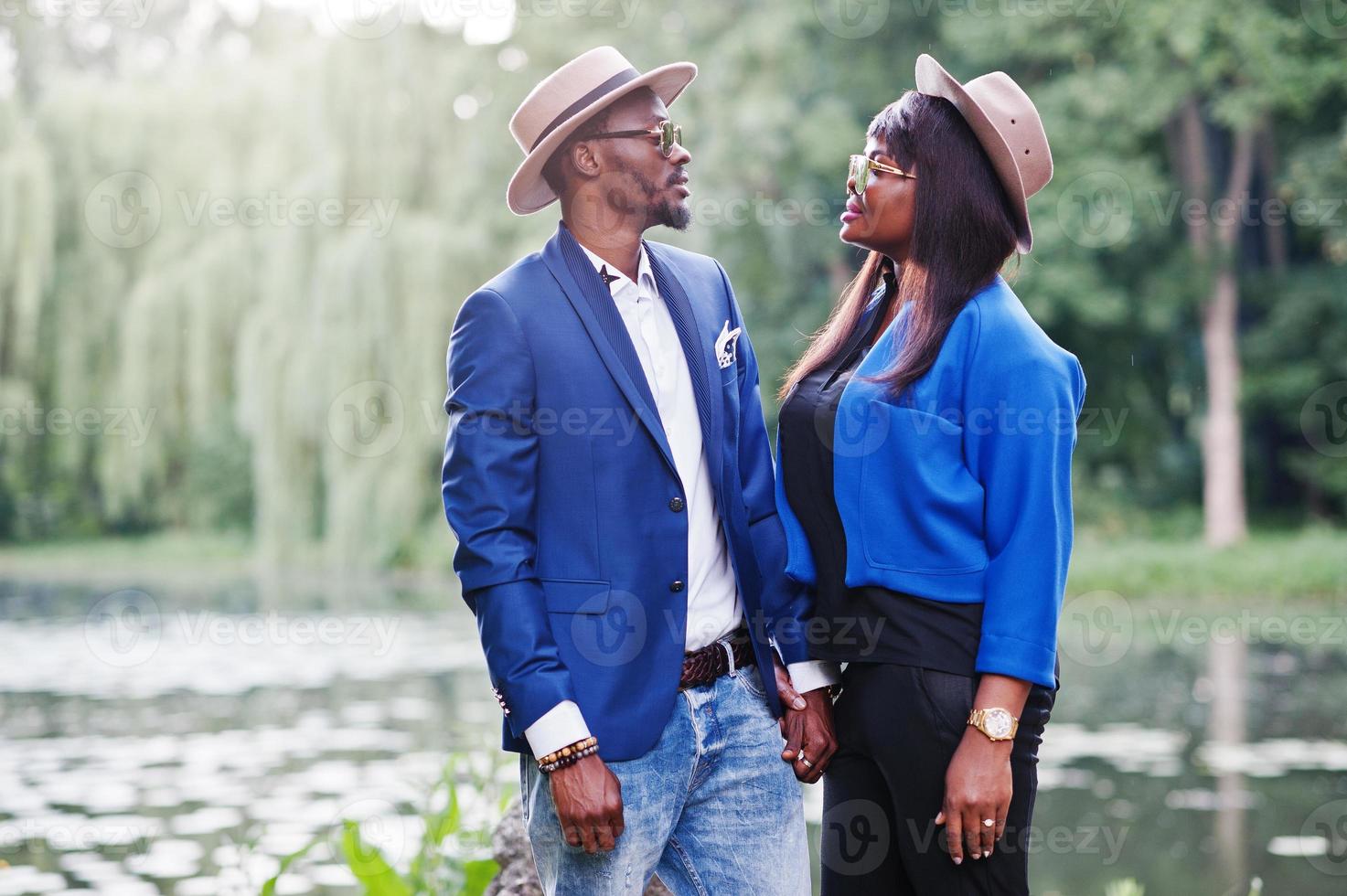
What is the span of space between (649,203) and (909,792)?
108cm

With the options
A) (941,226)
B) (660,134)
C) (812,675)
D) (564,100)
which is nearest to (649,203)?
(660,134)

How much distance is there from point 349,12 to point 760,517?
1317 cm

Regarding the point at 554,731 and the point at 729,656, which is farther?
the point at 729,656

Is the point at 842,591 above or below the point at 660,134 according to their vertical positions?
below

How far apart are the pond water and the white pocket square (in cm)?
213

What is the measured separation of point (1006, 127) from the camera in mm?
2539

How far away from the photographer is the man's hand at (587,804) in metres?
2.35

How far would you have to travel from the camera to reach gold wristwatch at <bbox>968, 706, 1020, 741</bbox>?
7.56 ft

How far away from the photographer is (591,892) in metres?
2.42

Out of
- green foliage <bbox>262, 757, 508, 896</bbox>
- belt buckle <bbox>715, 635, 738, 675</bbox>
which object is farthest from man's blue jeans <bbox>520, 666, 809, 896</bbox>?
green foliage <bbox>262, 757, 508, 896</bbox>

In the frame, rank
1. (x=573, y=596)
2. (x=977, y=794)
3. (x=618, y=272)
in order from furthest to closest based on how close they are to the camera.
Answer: (x=618, y=272)
(x=573, y=596)
(x=977, y=794)

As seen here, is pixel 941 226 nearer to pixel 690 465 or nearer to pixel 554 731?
pixel 690 465

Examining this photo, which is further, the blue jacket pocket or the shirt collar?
the shirt collar

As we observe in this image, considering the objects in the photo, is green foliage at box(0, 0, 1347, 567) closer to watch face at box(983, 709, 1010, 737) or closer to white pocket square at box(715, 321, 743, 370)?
white pocket square at box(715, 321, 743, 370)
